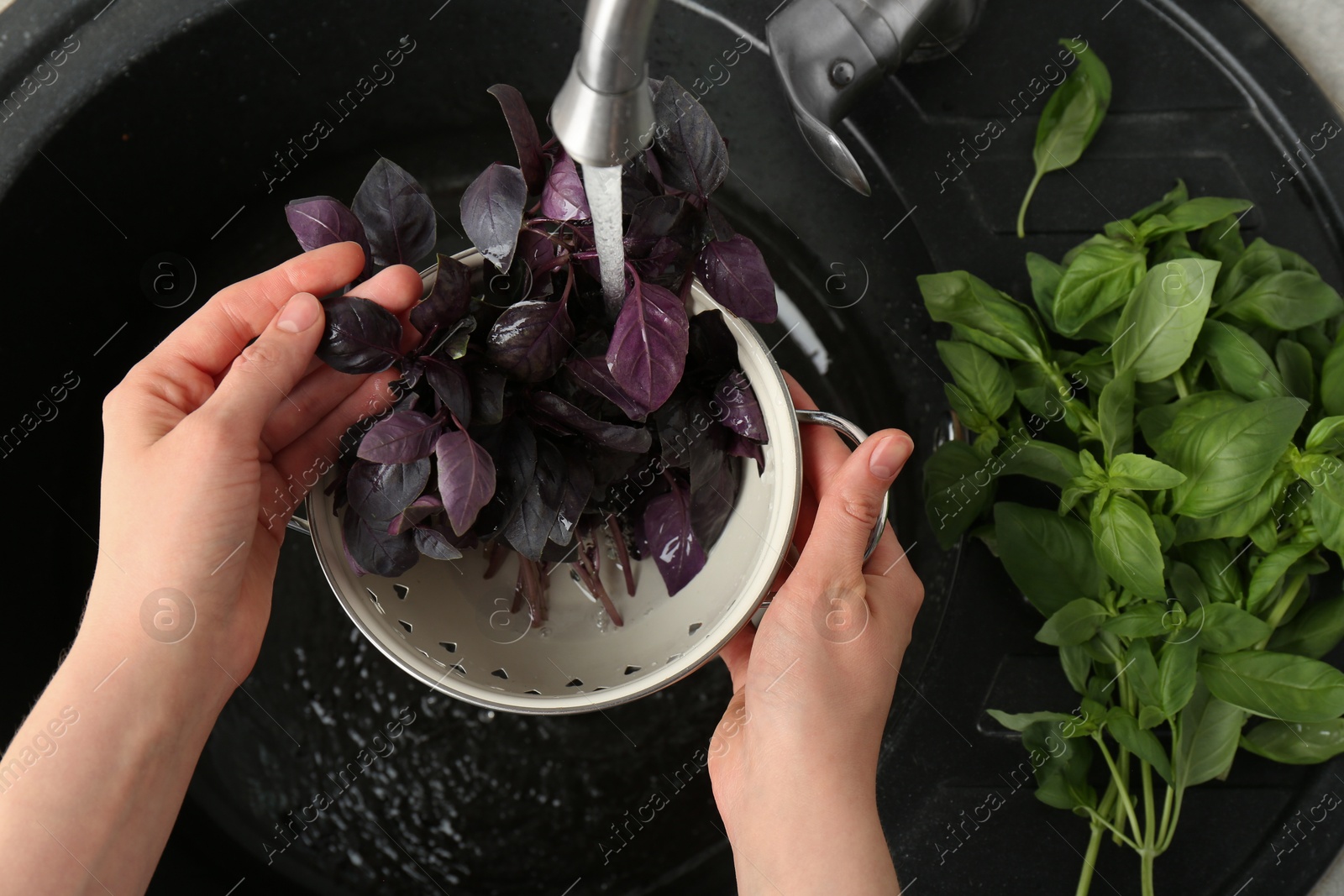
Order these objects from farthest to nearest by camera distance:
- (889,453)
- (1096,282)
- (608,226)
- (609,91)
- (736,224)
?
(736,224)
(1096,282)
(889,453)
(608,226)
(609,91)

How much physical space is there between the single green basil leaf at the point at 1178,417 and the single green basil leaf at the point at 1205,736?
17 cm

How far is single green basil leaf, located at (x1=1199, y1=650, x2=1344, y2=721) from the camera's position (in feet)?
1.80

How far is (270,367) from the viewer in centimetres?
48

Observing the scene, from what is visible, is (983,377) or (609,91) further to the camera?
(983,377)

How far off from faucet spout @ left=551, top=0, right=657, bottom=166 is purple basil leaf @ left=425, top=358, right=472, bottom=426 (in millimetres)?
142

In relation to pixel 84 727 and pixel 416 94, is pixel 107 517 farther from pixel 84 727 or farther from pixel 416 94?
pixel 416 94

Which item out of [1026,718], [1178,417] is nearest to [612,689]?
[1026,718]

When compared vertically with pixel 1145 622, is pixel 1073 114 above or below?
above

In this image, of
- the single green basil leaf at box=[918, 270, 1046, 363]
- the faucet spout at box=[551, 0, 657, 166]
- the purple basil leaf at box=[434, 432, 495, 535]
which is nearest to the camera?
the faucet spout at box=[551, 0, 657, 166]

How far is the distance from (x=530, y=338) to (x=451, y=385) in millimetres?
44

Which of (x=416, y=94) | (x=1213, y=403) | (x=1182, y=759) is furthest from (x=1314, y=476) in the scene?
(x=416, y=94)

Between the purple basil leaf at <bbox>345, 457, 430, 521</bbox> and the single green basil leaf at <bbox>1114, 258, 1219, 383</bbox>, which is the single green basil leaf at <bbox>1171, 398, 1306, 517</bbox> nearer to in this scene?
the single green basil leaf at <bbox>1114, 258, 1219, 383</bbox>

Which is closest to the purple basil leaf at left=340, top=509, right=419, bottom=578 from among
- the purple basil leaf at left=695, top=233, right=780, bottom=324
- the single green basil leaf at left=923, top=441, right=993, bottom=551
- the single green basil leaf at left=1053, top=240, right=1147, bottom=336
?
the purple basil leaf at left=695, top=233, right=780, bottom=324

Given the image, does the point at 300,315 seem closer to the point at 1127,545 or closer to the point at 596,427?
the point at 596,427
